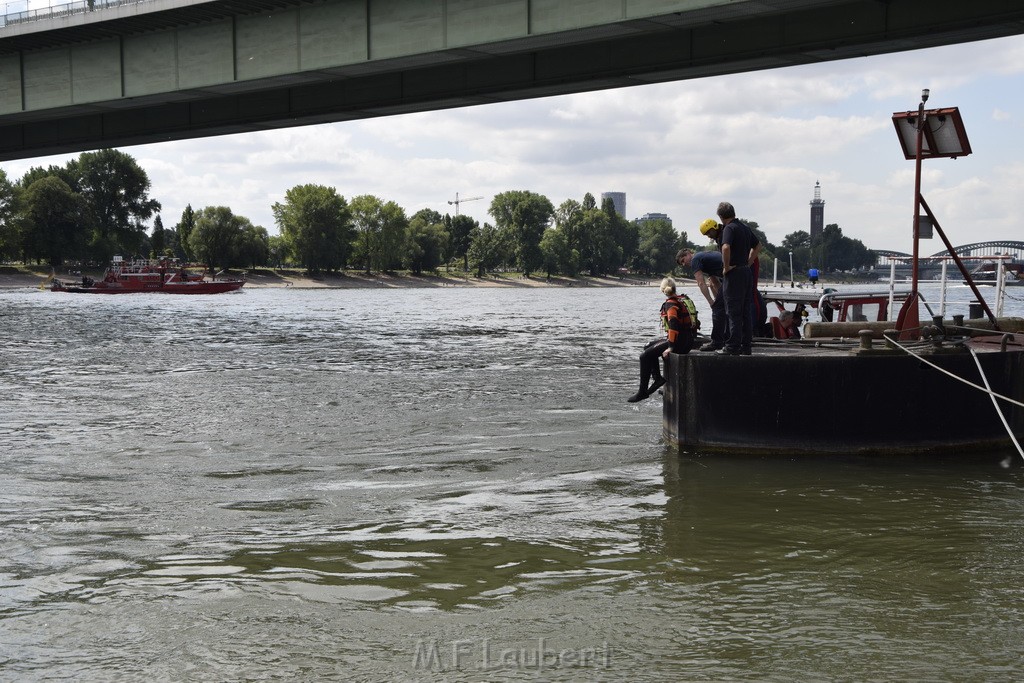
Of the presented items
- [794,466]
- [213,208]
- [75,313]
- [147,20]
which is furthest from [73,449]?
[213,208]

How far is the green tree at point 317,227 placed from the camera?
138 meters

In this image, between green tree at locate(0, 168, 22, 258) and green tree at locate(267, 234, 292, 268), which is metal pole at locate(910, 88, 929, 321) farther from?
green tree at locate(267, 234, 292, 268)

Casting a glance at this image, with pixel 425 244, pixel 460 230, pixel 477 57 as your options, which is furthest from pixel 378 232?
pixel 477 57

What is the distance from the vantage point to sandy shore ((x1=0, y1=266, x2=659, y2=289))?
115219 mm

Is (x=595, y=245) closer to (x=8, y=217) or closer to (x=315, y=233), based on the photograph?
(x=315, y=233)

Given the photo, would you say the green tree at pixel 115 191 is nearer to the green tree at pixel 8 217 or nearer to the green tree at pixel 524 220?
the green tree at pixel 8 217

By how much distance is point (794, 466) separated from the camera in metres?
12.5

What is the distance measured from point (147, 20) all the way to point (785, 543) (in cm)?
2919

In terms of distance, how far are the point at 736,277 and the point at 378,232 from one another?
137666 millimetres

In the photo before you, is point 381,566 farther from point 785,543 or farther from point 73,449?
point 73,449

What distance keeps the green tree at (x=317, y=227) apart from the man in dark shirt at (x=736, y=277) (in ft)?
420

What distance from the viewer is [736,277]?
42.0 ft

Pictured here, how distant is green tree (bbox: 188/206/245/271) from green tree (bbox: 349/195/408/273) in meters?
19.9

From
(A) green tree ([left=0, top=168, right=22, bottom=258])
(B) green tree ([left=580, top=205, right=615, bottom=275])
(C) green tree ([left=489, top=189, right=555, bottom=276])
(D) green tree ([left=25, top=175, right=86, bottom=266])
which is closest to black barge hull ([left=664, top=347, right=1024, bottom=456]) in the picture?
(A) green tree ([left=0, top=168, right=22, bottom=258])
